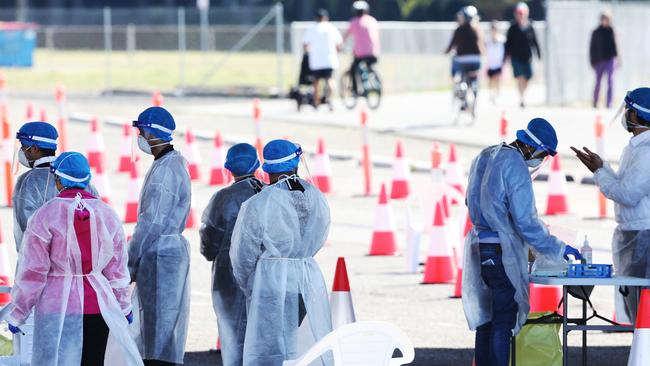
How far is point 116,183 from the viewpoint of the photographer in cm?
2097

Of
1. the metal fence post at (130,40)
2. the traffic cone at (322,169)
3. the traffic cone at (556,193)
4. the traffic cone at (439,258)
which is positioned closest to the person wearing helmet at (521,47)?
the traffic cone at (322,169)

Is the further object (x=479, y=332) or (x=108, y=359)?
(x=479, y=332)

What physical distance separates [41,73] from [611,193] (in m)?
36.7

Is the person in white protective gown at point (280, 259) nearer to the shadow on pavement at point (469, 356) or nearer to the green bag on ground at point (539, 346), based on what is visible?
the green bag on ground at point (539, 346)

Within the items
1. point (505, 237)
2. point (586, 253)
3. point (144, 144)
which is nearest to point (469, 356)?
point (586, 253)

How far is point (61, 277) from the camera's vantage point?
8359 millimetres

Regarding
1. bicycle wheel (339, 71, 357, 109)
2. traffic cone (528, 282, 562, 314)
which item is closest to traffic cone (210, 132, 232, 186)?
traffic cone (528, 282, 562, 314)

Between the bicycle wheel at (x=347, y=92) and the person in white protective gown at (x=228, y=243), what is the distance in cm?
2018

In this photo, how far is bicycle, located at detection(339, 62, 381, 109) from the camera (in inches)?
1169

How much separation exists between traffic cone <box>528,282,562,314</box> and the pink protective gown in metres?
4.40

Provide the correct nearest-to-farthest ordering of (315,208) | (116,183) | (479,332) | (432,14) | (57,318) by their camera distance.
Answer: (57,318)
(315,208)
(479,332)
(116,183)
(432,14)

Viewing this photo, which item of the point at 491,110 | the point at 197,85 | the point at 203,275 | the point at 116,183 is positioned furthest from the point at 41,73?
the point at 203,275

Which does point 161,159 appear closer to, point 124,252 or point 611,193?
point 124,252

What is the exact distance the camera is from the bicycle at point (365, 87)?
1169 inches
